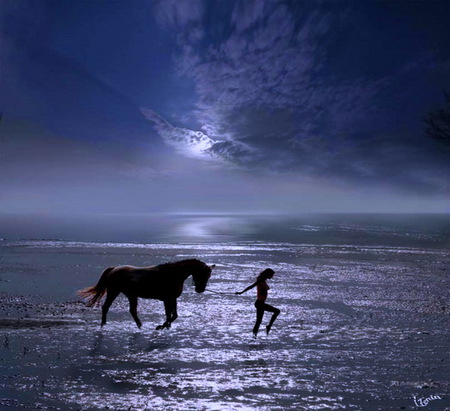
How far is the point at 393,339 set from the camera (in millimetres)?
10773

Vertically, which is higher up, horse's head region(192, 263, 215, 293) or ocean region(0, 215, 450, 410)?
horse's head region(192, 263, 215, 293)

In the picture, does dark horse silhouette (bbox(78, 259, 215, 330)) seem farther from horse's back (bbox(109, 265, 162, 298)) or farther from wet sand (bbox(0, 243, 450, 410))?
wet sand (bbox(0, 243, 450, 410))

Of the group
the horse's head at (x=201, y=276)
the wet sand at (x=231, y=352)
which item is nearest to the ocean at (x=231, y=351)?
the wet sand at (x=231, y=352)

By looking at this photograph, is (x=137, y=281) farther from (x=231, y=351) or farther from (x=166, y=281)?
(x=231, y=351)

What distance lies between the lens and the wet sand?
7.05m

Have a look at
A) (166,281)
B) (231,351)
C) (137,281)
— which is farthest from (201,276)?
(231,351)

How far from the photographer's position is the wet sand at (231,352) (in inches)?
278

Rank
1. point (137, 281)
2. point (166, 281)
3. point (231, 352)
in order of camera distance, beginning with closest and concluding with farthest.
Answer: point (231, 352) → point (166, 281) → point (137, 281)

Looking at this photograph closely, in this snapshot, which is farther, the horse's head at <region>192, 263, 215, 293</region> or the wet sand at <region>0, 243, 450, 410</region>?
the horse's head at <region>192, 263, 215, 293</region>

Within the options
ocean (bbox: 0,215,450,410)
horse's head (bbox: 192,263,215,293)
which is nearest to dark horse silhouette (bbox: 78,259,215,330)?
horse's head (bbox: 192,263,215,293)

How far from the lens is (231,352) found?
952 cm

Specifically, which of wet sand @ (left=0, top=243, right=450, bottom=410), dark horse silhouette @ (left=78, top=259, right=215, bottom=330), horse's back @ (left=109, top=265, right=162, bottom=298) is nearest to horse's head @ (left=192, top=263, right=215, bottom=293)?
dark horse silhouette @ (left=78, top=259, right=215, bottom=330)

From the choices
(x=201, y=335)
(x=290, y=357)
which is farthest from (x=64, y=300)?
(x=290, y=357)

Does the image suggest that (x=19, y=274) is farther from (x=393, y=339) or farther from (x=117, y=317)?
(x=393, y=339)
